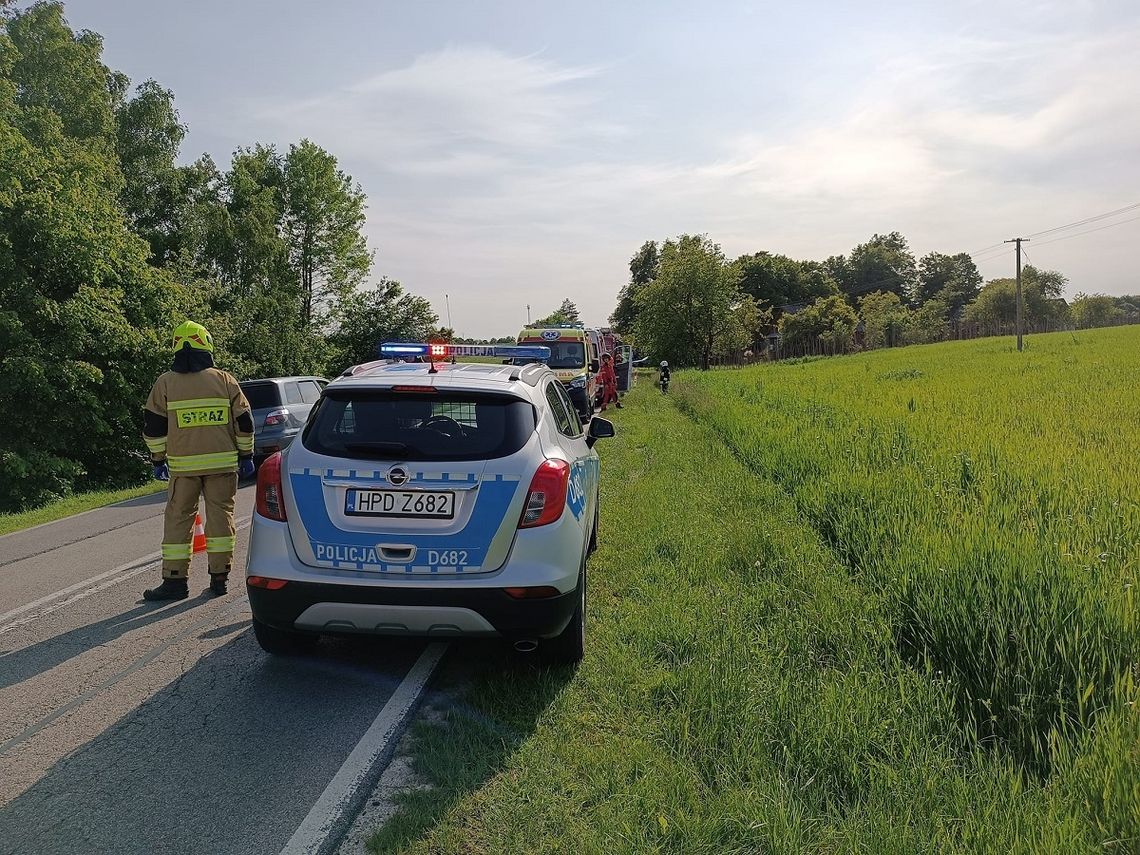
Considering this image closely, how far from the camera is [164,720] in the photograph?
143 inches

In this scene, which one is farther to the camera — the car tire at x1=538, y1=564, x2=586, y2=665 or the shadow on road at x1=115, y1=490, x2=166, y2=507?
the shadow on road at x1=115, y1=490, x2=166, y2=507

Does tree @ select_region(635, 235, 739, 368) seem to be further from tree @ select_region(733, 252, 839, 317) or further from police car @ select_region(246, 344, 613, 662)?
police car @ select_region(246, 344, 613, 662)

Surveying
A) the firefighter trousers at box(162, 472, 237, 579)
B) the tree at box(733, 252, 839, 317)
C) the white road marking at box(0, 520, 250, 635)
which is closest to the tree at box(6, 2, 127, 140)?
the white road marking at box(0, 520, 250, 635)

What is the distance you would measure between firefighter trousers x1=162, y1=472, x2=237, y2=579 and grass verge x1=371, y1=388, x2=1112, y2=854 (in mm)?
2474

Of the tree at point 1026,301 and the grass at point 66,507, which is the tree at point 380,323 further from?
the tree at point 1026,301

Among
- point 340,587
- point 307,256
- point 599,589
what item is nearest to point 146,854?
point 340,587

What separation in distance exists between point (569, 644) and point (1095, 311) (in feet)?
414

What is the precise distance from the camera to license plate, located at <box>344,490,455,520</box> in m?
3.66

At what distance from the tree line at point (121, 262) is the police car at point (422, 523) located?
12398 mm

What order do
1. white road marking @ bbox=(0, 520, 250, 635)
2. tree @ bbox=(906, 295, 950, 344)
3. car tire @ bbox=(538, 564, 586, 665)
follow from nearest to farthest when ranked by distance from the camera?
car tire @ bbox=(538, 564, 586, 665), white road marking @ bbox=(0, 520, 250, 635), tree @ bbox=(906, 295, 950, 344)

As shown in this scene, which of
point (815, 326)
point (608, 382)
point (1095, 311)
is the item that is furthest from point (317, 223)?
point (1095, 311)

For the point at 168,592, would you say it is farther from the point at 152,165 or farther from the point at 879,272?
the point at 879,272

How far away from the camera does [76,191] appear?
1548cm

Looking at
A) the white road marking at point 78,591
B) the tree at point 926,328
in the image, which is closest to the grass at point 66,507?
the white road marking at point 78,591
